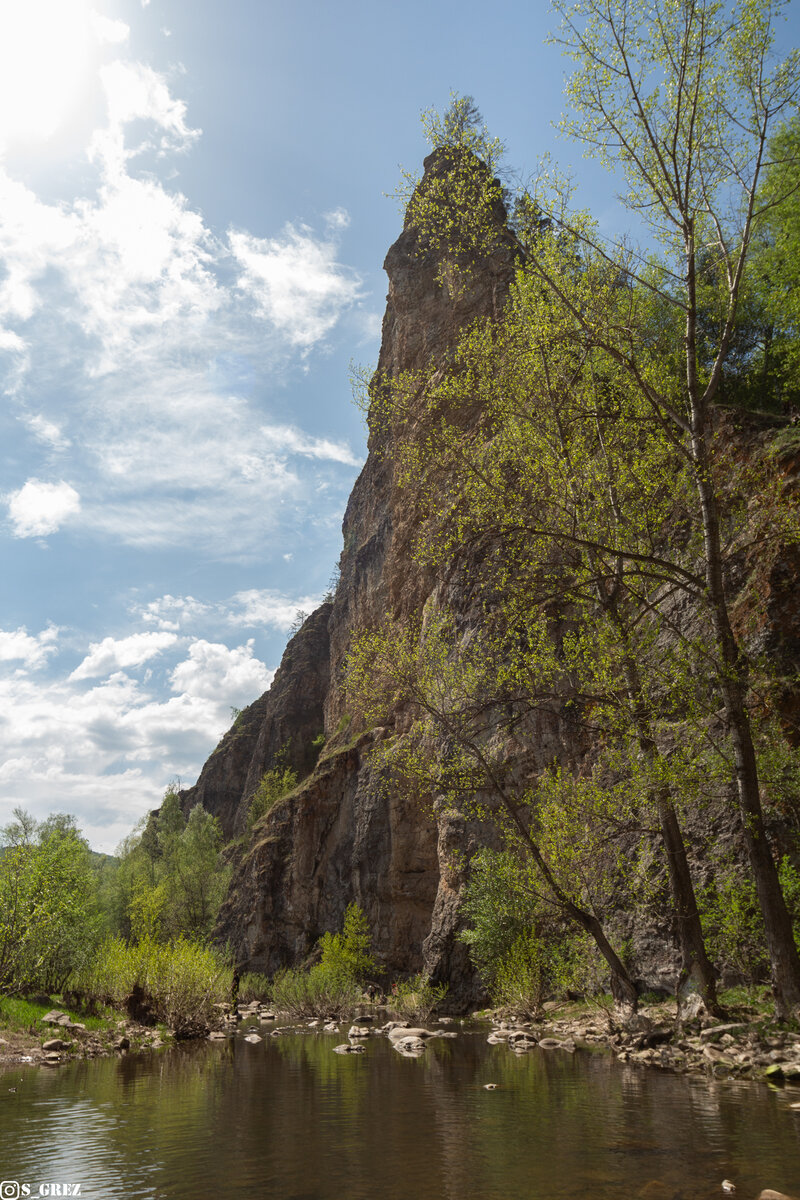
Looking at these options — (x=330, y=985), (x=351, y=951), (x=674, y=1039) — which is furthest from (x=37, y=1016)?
(x=351, y=951)

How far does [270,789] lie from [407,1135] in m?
75.2

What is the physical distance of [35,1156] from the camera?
8.46 metres

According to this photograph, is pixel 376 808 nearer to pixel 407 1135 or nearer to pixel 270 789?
pixel 270 789

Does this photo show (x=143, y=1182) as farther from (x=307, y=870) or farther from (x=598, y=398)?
(x=307, y=870)

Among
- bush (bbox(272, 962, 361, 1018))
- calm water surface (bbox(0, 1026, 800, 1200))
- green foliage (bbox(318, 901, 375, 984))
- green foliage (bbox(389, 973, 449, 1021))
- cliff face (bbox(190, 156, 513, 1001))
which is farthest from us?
cliff face (bbox(190, 156, 513, 1001))

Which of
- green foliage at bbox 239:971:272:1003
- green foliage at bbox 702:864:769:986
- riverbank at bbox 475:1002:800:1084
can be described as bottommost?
green foliage at bbox 239:971:272:1003

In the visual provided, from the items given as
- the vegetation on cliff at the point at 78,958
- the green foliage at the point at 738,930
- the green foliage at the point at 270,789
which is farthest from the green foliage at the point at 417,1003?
the green foliage at the point at 270,789

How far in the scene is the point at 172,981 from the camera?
25.3 m

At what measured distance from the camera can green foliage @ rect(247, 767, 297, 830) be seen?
8038 centimetres

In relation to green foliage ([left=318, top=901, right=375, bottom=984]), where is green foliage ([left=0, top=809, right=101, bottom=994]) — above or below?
above

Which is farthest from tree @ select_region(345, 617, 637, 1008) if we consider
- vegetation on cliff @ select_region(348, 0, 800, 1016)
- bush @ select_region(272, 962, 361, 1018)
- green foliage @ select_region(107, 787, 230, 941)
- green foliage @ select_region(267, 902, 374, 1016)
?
green foliage @ select_region(107, 787, 230, 941)

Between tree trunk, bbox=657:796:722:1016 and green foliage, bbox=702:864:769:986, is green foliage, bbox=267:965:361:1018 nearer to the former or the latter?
green foliage, bbox=702:864:769:986

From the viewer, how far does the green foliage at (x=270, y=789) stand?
264 feet

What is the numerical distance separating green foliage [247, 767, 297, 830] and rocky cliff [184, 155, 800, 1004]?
16.1ft
